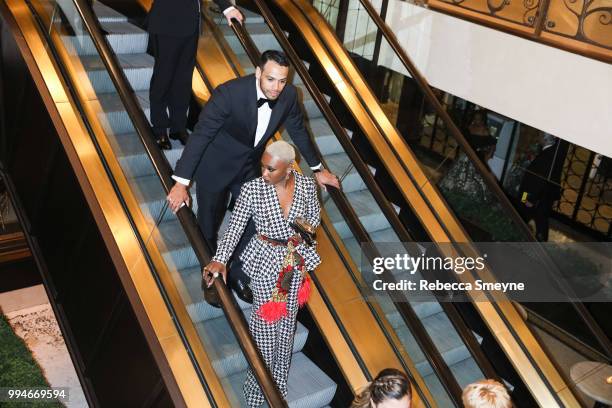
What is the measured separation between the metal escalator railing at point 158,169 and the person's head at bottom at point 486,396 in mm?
871

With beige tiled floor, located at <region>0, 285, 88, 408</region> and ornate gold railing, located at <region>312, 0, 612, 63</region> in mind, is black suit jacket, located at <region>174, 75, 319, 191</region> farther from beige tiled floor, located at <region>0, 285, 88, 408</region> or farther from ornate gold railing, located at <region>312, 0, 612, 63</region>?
beige tiled floor, located at <region>0, 285, 88, 408</region>

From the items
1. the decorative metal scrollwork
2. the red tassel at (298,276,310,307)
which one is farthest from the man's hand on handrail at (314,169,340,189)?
the decorative metal scrollwork

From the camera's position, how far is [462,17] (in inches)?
260

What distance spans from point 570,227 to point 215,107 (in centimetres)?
485

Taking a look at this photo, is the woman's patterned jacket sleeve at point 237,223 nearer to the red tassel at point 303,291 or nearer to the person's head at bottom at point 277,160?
the person's head at bottom at point 277,160

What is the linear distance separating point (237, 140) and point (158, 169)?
48 cm

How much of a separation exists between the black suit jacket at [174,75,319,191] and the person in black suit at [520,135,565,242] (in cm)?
372

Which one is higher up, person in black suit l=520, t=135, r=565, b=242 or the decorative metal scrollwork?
the decorative metal scrollwork

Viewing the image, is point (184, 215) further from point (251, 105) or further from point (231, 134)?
point (251, 105)

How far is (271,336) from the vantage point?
380 centimetres

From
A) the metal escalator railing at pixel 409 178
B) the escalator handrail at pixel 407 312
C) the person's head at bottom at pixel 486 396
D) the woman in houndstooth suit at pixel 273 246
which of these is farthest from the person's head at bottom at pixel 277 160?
the metal escalator railing at pixel 409 178

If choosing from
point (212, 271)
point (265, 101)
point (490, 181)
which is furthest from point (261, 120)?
point (490, 181)

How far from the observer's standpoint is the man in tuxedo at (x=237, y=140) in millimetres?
3641

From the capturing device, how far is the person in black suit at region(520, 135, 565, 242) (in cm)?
690
